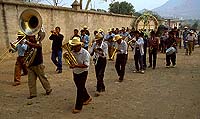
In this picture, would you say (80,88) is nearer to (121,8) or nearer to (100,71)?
(100,71)

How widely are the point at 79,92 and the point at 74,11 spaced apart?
17.0 m

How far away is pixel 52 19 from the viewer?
21.2m

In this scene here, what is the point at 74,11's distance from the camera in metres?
24.5

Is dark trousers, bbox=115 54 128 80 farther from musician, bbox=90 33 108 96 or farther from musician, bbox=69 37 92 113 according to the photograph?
musician, bbox=69 37 92 113

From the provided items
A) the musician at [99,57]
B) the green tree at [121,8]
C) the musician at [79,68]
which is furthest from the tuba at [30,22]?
the green tree at [121,8]

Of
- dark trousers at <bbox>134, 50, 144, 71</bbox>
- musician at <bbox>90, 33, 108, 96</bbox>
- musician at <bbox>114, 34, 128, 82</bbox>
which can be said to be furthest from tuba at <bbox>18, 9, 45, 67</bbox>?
dark trousers at <bbox>134, 50, 144, 71</bbox>

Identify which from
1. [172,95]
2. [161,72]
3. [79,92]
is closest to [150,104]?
[172,95]

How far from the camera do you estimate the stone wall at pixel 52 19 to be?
16.5 meters

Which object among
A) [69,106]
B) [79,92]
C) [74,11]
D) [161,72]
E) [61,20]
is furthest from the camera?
[74,11]

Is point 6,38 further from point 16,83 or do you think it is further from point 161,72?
point 161,72

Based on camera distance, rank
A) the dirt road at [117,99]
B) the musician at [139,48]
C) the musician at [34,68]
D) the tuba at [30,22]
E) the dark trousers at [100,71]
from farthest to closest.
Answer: the musician at [139,48] < the dark trousers at [100,71] < the tuba at [30,22] < the musician at [34,68] < the dirt road at [117,99]

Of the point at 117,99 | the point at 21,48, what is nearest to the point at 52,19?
the point at 21,48

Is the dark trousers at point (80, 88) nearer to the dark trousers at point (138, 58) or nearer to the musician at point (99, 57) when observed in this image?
the musician at point (99, 57)

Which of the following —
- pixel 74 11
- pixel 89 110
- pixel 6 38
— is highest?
pixel 74 11
